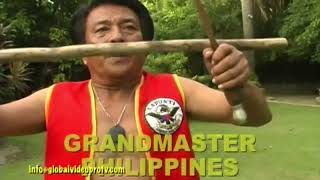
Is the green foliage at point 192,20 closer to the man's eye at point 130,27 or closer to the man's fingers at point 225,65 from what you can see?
the man's eye at point 130,27

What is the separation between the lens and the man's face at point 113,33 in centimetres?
218

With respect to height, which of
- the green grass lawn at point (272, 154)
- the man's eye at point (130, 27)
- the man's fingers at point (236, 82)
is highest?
the man's eye at point (130, 27)

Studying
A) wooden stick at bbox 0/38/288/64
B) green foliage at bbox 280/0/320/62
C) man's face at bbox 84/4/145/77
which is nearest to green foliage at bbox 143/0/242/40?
green foliage at bbox 280/0/320/62

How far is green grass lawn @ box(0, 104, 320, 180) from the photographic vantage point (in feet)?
19.3

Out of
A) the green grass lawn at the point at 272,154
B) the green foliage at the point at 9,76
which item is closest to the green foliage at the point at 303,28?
the green grass lawn at the point at 272,154

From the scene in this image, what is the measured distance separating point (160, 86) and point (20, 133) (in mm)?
554

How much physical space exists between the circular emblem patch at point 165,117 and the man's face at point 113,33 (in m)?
0.17

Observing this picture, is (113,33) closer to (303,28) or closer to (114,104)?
(114,104)

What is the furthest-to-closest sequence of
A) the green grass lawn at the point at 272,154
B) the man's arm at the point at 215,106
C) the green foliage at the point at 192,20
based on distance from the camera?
the green foliage at the point at 192,20
the green grass lawn at the point at 272,154
the man's arm at the point at 215,106

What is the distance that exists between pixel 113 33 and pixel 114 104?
0.95ft

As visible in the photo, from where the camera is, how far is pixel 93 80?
7.63ft

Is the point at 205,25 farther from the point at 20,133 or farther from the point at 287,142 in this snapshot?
the point at 287,142

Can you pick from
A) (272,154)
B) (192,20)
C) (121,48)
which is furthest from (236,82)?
(192,20)

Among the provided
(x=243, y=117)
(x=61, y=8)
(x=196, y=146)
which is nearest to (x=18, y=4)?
(x=61, y=8)
